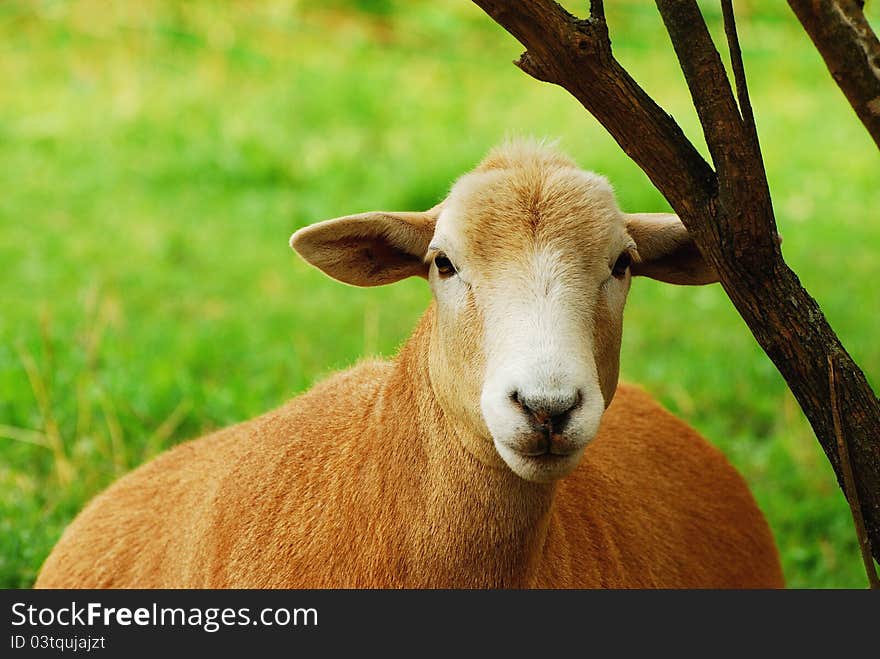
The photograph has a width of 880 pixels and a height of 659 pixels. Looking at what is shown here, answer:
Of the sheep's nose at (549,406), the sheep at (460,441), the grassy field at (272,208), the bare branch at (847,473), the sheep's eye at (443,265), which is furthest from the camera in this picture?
the grassy field at (272,208)

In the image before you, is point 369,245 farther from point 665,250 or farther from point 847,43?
point 847,43

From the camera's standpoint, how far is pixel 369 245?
371cm

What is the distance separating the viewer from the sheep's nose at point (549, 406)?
297cm

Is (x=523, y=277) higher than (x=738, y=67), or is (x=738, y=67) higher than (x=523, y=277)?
(x=738, y=67)

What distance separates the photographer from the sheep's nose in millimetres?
2971

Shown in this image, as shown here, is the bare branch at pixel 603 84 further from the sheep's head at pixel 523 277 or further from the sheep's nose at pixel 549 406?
the sheep's nose at pixel 549 406

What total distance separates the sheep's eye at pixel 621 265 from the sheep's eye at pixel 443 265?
46 cm

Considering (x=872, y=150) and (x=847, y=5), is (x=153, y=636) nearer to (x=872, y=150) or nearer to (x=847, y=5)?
(x=847, y=5)

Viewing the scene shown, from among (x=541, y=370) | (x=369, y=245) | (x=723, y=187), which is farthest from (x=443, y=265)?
(x=723, y=187)

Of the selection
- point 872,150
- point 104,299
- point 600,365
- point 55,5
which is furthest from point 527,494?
point 55,5

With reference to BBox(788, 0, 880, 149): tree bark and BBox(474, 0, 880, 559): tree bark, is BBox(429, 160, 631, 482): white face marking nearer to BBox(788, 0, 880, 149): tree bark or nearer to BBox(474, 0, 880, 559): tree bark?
BBox(474, 0, 880, 559): tree bark

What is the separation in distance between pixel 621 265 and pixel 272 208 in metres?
6.98

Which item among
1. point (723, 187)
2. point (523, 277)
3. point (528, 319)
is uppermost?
point (723, 187)

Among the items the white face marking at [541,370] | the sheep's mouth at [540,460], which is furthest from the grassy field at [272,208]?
the sheep's mouth at [540,460]
